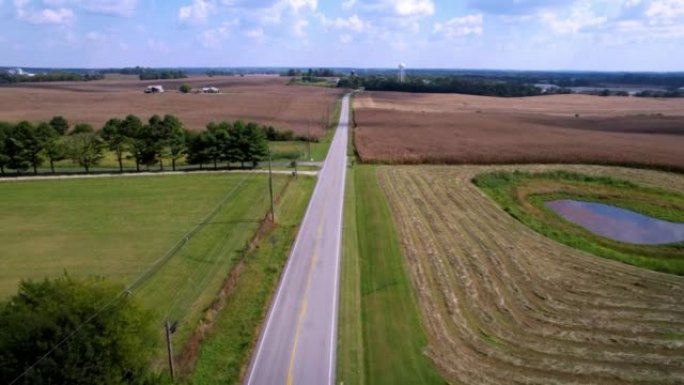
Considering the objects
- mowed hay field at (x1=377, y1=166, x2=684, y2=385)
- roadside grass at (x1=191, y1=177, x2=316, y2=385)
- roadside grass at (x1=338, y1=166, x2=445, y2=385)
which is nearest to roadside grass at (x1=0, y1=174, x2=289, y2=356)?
roadside grass at (x1=191, y1=177, x2=316, y2=385)

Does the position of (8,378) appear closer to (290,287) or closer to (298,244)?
(290,287)

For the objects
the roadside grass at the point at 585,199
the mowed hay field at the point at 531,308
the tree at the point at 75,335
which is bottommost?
the mowed hay field at the point at 531,308

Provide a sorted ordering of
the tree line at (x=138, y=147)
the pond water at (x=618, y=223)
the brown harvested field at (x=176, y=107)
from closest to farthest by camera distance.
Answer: the pond water at (x=618, y=223), the tree line at (x=138, y=147), the brown harvested field at (x=176, y=107)

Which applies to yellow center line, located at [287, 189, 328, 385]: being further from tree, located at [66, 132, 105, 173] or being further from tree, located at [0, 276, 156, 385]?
tree, located at [66, 132, 105, 173]

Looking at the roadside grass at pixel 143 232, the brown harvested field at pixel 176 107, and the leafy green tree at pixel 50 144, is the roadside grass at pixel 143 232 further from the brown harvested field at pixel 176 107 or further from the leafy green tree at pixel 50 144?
the brown harvested field at pixel 176 107

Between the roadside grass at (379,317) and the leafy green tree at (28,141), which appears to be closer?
the roadside grass at (379,317)

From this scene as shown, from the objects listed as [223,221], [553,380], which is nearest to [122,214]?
[223,221]

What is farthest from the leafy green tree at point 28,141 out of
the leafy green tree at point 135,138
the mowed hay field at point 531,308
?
the mowed hay field at point 531,308

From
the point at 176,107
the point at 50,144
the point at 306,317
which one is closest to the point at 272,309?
the point at 306,317
